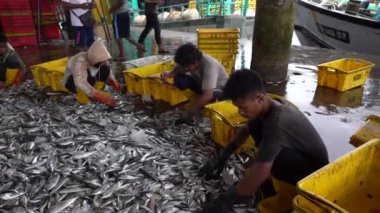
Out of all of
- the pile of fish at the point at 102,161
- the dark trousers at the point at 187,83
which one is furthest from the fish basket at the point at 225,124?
the dark trousers at the point at 187,83

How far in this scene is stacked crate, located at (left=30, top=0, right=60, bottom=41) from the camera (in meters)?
10.6

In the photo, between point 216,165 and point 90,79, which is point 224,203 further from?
point 90,79

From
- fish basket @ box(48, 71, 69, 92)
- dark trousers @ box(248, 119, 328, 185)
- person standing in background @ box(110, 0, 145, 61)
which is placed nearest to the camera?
dark trousers @ box(248, 119, 328, 185)

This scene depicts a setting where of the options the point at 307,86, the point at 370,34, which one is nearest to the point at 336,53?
the point at 370,34

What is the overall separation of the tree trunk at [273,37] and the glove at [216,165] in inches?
140

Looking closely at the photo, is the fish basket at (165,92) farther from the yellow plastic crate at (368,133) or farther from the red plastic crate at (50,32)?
the red plastic crate at (50,32)

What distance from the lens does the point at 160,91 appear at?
18.5 ft

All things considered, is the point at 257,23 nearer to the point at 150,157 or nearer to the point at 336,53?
the point at 336,53

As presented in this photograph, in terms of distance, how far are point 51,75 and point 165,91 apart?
223cm

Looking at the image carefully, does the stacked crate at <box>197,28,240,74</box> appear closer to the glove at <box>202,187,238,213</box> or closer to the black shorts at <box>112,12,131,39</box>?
the black shorts at <box>112,12,131,39</box>

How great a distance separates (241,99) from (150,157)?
159cm

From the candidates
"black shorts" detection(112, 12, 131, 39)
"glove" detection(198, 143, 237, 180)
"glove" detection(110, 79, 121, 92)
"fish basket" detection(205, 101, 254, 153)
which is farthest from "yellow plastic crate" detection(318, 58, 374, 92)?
"black shorts" detection(112, 12, 131, 39)

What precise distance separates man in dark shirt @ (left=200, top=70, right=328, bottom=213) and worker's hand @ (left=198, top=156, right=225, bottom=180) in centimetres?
59

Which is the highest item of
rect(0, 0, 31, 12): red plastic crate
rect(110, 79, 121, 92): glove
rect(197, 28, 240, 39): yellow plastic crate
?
rect(0, 0, 31, 12): red plastic crate
